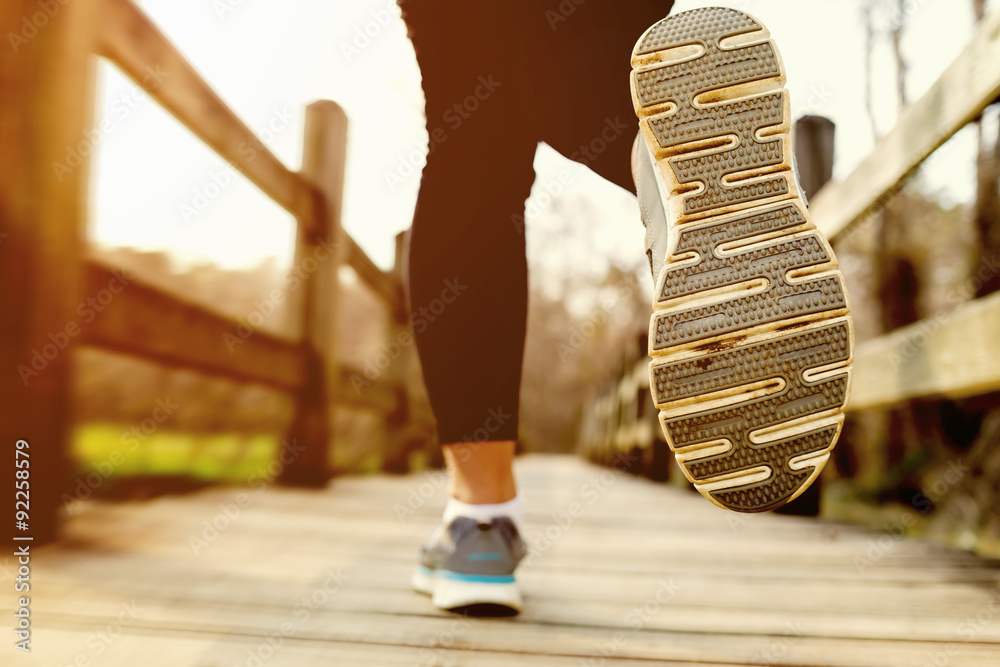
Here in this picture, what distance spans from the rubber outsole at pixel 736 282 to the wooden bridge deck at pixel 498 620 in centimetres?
26

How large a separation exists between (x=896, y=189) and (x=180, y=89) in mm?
1473

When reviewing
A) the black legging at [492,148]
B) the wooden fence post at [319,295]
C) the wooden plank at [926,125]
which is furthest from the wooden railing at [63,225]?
the wooden plank at [926,125]

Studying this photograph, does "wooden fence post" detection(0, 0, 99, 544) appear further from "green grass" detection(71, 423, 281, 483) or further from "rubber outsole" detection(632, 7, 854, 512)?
"green grass" detection(71, 423, 281, 483)

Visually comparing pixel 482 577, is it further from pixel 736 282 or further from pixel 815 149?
pixel 815 149

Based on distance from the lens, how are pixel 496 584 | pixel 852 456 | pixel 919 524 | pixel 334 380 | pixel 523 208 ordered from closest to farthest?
pixel 496 584 < pixel 523 208 < pixel 334 380 < pixel 919 524 < pixel 852 456

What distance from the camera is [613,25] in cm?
87

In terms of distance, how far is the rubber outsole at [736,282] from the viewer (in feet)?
2.00

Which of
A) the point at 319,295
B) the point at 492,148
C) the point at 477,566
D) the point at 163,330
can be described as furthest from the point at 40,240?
the point at 319,295

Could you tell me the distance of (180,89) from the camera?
136 cm

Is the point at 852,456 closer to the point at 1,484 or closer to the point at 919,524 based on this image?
the point at 919,524

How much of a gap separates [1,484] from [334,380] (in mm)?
1397

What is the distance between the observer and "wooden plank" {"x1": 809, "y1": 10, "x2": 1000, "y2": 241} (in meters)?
1.08

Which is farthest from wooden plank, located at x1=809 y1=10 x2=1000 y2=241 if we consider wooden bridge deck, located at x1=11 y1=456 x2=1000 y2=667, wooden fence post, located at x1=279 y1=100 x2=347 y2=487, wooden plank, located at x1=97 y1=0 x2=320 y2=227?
wooden fence post, located at x1=279 y1=100 x2=347 y2=487

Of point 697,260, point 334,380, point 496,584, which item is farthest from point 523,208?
point 334,380
